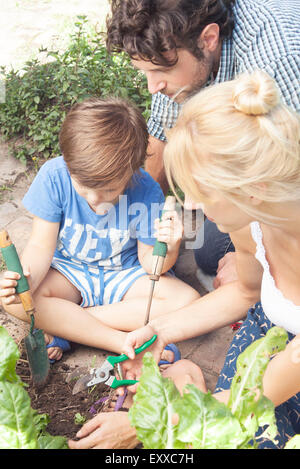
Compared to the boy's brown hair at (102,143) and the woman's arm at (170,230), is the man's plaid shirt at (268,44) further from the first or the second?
the woman's arm at (170,230)

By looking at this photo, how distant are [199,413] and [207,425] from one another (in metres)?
0.02

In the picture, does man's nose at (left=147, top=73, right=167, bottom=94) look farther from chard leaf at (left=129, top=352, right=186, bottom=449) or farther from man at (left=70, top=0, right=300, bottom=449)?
chard leaf at (left=129, top=352, right=186, bottom=449)

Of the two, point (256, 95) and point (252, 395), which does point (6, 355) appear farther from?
point (256, 95)

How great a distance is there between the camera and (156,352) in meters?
1.75

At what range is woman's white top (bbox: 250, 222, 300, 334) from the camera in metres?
1.48

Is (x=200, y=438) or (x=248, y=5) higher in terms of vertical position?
(x=248, y=5)

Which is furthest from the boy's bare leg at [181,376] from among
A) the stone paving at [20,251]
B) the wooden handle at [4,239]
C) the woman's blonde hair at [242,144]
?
the woman's blonde hair at [242,144]

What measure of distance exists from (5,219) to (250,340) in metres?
1.61

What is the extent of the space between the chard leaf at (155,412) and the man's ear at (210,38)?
1.39 metres

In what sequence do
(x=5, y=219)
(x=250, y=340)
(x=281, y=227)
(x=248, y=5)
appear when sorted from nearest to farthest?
(x=281, y=227) < (x=250, y=340) < (x=248, y=5) < (x=5, y=219)

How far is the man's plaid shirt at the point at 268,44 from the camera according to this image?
1851mm

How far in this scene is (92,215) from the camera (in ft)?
6.64

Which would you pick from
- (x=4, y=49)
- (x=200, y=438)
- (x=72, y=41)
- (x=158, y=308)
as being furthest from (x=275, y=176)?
(x=4, y=49)

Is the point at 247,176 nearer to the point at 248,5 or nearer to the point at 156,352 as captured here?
the point at 156,352
